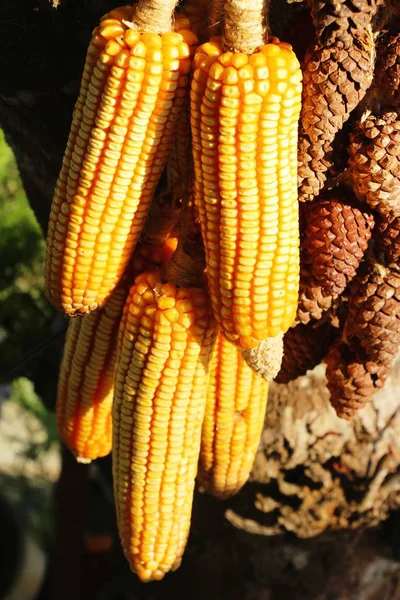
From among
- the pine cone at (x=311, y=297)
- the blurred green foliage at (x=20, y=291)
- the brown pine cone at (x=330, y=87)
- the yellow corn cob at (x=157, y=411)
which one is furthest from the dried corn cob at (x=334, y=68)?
the blurred green foliage at (x=20, y=291)

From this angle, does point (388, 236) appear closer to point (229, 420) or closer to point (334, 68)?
point (334, 68)

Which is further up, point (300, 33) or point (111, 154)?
point (300, 33)

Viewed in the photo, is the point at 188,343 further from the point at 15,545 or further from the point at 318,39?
A: the point at 15,545

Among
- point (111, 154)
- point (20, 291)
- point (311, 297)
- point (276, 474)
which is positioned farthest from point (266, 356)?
point (20, 291)

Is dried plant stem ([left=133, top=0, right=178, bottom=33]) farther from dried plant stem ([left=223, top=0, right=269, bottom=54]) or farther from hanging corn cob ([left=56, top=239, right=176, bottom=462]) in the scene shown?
hanging corn cob ([left=56, top=239, right=176, bottom=462])

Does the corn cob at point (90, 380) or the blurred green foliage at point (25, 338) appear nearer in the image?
the corn cob at point (90, 380)

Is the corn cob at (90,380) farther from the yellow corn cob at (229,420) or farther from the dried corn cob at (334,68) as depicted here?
the dried corn cob at (334,68)

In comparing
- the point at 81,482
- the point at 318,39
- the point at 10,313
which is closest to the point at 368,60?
the point at 318,39
